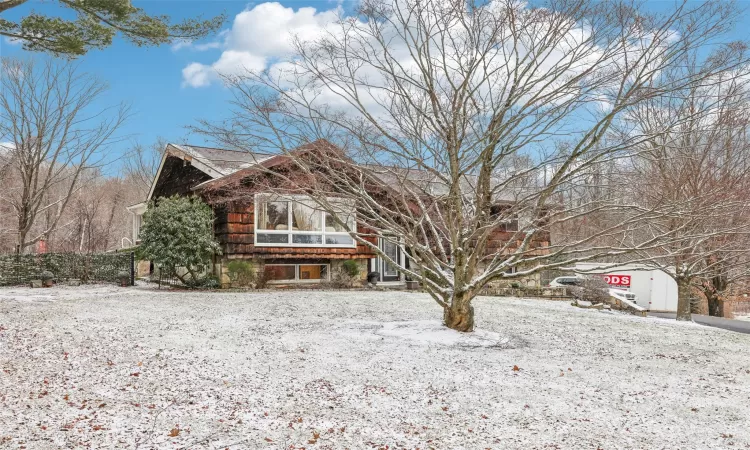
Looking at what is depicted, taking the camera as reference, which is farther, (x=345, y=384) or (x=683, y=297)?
(x=683, y=297)

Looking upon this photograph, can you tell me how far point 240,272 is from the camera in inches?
643

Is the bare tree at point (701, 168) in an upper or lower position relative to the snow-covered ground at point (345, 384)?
upper

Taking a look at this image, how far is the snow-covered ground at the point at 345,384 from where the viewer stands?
479cm

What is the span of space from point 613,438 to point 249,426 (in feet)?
11.1

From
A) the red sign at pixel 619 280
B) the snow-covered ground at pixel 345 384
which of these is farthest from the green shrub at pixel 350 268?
the red sign at pixel 619 280

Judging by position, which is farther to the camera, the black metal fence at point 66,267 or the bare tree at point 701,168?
the black metal fence at point 66,267

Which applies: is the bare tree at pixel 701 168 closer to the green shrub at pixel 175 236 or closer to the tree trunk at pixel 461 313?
the tree trunk at pixel 461 313

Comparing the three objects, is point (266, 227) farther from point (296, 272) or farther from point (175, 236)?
point (175, 236)

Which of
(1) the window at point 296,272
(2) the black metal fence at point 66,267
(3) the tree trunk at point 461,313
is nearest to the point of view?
(3) the tree trunk at point 461,313

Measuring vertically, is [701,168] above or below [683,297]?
above

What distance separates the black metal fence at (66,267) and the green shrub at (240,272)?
3492mm

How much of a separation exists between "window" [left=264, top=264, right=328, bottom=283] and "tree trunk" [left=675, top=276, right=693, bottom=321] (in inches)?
429

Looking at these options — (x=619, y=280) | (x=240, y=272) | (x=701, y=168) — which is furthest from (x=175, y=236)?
(x=619, y=280)

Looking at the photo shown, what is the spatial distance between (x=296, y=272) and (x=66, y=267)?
7.12m
